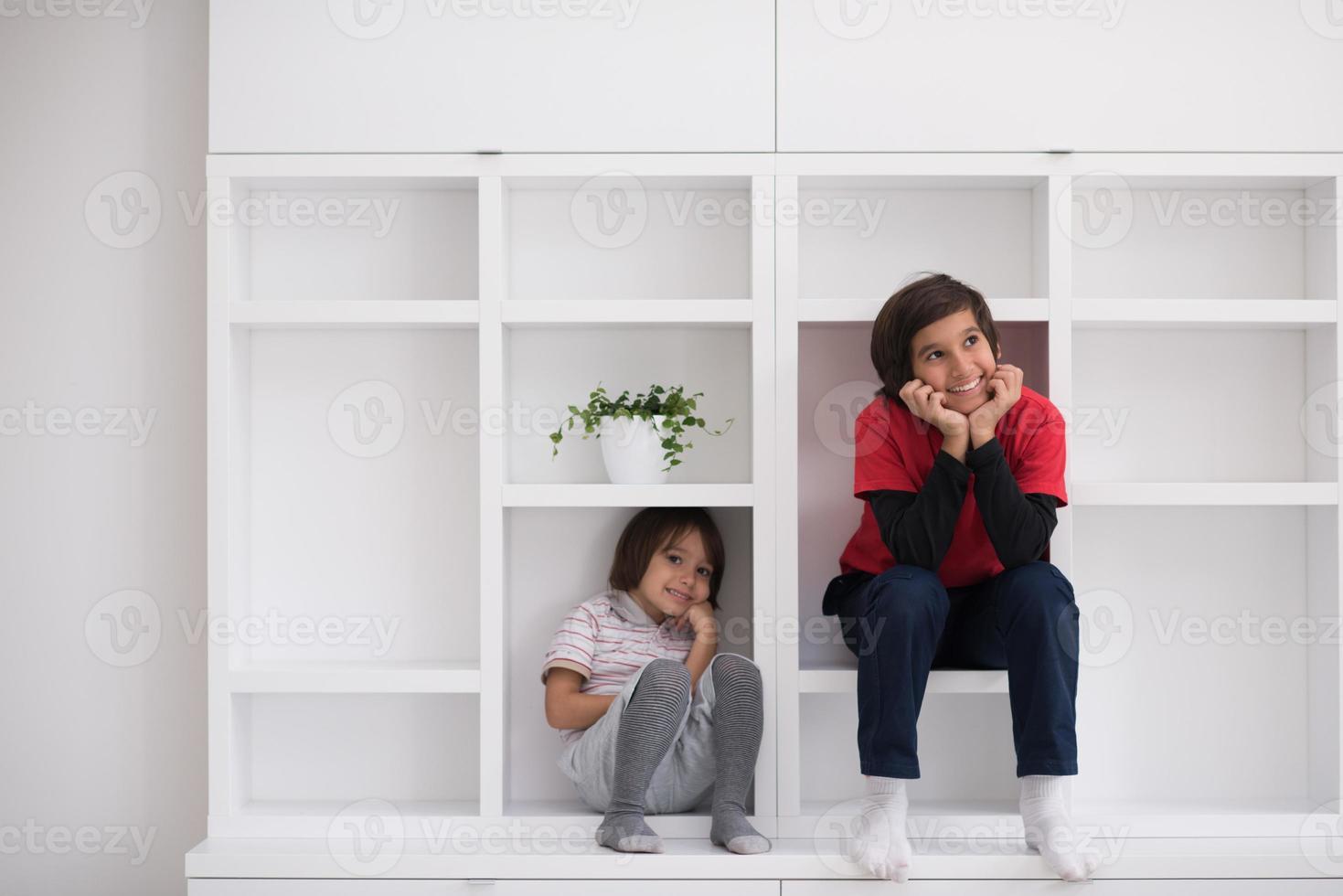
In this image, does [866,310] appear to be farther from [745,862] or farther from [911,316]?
[745,862]

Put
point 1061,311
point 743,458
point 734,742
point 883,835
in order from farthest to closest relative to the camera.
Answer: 1. point 743,458
2. point 1061,311
3. point 734,742
4. point 883,835

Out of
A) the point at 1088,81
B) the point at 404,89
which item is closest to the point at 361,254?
the point at 404,89

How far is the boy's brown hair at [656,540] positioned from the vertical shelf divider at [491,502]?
8.2 inches

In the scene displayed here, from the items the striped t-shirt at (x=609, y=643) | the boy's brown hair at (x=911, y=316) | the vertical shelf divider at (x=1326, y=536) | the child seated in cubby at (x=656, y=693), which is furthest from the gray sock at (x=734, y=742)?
the vertical shelf divider at (x=1326, y=536)

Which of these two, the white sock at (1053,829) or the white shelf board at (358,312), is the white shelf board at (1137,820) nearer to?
the white sock at (1053,829)

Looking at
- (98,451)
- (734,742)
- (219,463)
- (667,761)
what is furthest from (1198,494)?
(98,451)

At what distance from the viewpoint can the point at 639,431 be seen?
1619 millimetres

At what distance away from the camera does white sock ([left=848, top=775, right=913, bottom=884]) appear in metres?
1.39

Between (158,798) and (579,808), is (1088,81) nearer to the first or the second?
(579,808)

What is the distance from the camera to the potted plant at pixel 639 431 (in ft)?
5.32

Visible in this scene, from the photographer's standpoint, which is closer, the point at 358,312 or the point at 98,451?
the point at 358,312

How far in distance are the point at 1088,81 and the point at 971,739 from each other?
1104 millimetres

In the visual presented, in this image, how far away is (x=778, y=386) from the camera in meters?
1.61

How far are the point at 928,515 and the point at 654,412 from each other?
1.54 feet
